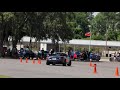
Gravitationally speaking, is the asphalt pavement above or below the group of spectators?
below

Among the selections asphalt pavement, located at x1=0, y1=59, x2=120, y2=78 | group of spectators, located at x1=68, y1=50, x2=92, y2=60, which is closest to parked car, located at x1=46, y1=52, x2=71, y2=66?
→ asphalt pavement, located at x1=0, y1=59, x2=120, y2=78

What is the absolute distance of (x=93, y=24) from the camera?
167 metres

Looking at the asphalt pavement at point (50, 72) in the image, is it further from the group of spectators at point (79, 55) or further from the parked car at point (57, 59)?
the group of spectators at point (79, 55)

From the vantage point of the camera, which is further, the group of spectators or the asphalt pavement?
the group of spectators

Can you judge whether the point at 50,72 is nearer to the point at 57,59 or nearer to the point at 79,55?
the point at 57,59

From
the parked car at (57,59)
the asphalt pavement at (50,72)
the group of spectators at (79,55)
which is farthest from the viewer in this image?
the group of spectators at (79,55)

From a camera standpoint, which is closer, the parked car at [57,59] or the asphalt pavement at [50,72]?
the asphalt pavement at [50,72]

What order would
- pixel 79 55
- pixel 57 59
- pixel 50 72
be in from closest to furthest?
pixel 50 72 → pixel 57 59 → pixel 79 55

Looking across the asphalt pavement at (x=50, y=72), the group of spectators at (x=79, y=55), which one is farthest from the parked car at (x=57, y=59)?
the group of spectators at (x=79, y=55)

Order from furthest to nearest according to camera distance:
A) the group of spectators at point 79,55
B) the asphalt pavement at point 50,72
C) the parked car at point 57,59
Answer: the group of spectators at point 79,55 → the parked car at point 57,59 → the asphalt pavement at point 50,72

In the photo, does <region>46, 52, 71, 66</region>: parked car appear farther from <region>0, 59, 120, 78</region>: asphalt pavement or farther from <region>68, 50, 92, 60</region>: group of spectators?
<region>68, 50, 92, 60</region>: group of spectators

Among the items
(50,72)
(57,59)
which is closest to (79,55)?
(57,59)
